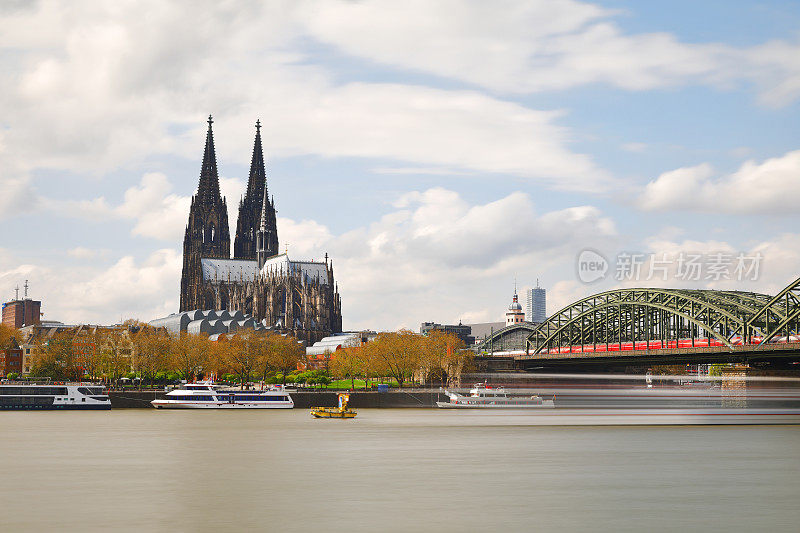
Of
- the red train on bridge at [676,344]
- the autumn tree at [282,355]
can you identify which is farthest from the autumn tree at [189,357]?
the red train on bridge at [676,344]

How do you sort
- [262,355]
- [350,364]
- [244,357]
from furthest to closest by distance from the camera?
[350,364] < [262,355] < [244,357]

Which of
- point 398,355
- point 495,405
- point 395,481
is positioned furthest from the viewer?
point 398,355

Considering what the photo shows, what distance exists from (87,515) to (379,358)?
385 ft

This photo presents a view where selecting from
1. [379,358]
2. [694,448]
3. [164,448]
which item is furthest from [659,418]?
[379,358]

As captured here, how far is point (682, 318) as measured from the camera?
128 metres

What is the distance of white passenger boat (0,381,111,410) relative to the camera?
330ft

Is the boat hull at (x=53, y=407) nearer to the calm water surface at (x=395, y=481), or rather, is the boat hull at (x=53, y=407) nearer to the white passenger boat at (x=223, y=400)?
the white passenger boat at (x=223, y=400)

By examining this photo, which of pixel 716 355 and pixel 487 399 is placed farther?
pixel 487 399

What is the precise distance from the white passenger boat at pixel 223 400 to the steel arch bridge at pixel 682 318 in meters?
43.6

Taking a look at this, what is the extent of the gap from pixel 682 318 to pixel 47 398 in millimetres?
78321

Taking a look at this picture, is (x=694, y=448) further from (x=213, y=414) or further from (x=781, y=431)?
(x=213, y=414)

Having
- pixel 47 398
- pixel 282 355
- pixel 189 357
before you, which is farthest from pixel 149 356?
pixel 47 398

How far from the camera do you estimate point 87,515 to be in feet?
84.6

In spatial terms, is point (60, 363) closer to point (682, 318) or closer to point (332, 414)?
point (332, 414)
